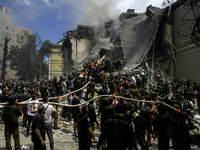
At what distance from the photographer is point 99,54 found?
25516 millimetres

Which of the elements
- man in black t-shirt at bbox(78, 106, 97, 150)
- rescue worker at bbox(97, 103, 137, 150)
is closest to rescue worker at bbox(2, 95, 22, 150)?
man in black t-shirt at bbox(78, 106, 97, 150)

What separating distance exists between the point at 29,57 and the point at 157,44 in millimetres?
30786

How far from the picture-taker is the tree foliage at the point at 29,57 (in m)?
39.9

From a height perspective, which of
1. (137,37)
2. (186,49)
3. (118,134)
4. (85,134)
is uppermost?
(137,37)

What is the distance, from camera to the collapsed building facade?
17031mm

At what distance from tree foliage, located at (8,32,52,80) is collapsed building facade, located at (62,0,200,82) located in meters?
20.9

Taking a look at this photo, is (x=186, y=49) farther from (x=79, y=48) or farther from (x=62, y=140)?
(x=79, y=48)

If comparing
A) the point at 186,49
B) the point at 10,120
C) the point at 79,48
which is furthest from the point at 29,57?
the point at 10,120

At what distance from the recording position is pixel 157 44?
816 inches

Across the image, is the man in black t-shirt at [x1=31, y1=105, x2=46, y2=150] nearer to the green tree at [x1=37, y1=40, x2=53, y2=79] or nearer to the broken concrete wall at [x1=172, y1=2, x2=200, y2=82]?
the broken concrete wall at [x1=172, y1=2, x2=200, y2=82]

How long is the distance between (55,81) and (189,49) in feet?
44.4

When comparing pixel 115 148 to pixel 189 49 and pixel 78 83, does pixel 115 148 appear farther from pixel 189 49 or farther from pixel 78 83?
pixel 189 49

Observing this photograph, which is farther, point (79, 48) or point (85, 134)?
point (79, 48)

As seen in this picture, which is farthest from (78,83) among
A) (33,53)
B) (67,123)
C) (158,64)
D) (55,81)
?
(33,53)
